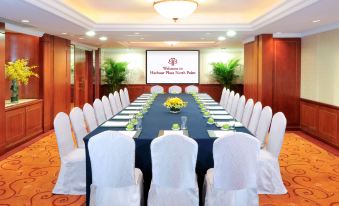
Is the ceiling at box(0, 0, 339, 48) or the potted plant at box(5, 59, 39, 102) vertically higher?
the ceiling at box(0, 0, 339, 48)

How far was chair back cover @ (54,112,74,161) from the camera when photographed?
399 cm

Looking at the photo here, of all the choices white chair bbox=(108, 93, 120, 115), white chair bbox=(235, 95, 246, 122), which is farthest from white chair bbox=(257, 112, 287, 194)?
white chair bbox=(108, 93, 120, 115)

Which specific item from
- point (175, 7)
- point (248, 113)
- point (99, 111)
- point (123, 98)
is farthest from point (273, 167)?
point (123, 98)

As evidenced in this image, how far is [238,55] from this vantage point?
1395cm

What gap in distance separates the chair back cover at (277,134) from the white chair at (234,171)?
1.06 metres

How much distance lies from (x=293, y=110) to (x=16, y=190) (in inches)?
261

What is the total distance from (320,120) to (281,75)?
163cm

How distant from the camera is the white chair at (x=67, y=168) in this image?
4027 mm

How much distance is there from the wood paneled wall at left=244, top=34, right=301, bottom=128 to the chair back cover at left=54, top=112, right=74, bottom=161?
5.59 metres

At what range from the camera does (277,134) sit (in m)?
4.07

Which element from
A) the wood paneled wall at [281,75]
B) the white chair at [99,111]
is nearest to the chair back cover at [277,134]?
the white chair at [99,111]

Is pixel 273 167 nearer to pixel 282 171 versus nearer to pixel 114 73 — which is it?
pixel 282 171

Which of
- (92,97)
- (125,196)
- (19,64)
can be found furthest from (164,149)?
(92,97)

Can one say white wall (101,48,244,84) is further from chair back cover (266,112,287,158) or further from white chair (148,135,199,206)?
white chair (148,135,199,206)
